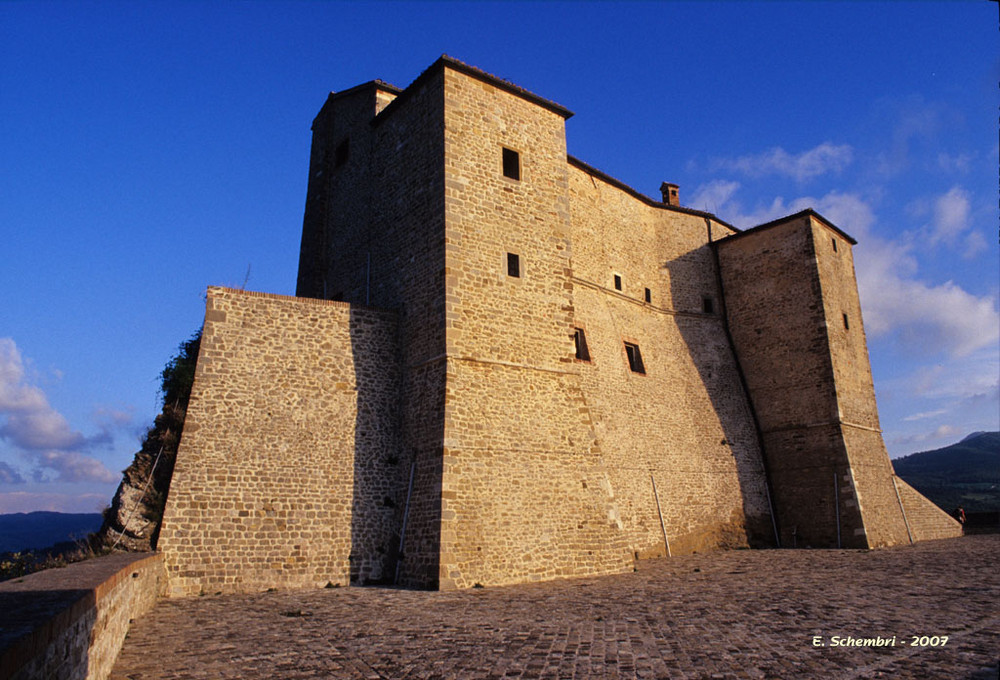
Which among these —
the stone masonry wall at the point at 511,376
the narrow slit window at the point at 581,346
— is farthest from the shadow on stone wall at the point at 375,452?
the narrow slit window at the point at 581,346

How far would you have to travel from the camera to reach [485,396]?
12891mm

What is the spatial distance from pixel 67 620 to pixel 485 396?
890 cm

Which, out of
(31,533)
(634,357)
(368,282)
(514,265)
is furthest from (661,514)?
(31,533)

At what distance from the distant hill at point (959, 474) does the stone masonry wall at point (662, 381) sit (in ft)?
86.2

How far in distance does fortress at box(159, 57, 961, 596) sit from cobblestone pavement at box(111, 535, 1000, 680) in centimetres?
130

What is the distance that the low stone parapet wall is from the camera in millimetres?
3660

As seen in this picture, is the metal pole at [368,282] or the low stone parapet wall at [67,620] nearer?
the low stone parapet wall at [67,620]

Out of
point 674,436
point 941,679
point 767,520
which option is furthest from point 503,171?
point 767,520

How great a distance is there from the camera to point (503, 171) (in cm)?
1500

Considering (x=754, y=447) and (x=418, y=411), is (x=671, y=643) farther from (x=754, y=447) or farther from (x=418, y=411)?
(x=754, y=447)

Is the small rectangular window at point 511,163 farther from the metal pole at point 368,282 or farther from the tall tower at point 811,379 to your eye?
the tall tower at point 811,379

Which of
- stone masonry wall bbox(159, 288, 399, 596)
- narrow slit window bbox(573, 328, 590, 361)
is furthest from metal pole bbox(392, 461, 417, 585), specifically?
narrow slit window bbox(573, 328, 590, 361)

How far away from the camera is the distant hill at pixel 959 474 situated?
197 ft

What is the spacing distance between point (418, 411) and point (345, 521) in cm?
258
